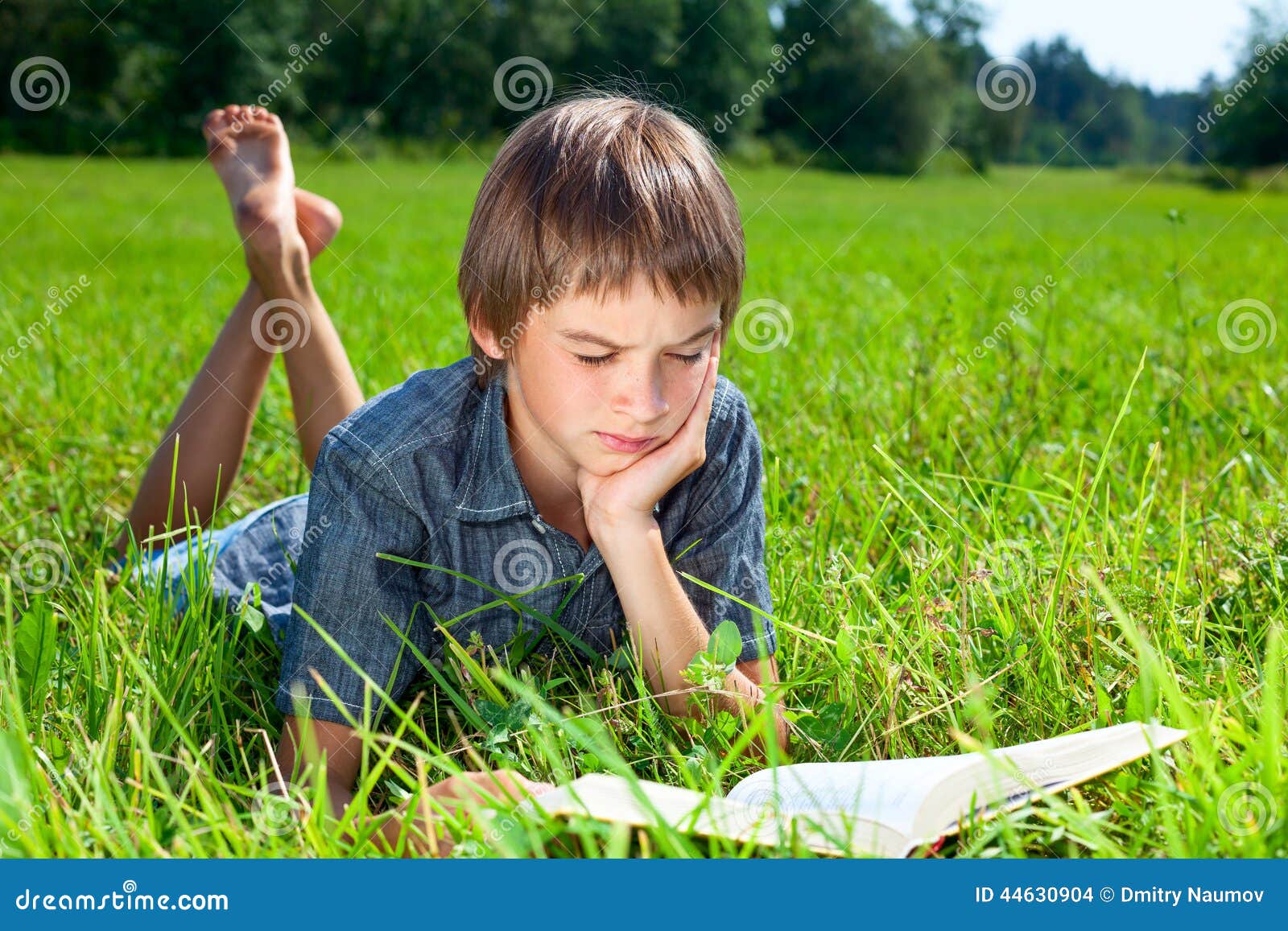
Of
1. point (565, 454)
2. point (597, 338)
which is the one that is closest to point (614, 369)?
point (597, 338)

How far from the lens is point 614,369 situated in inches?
66.8

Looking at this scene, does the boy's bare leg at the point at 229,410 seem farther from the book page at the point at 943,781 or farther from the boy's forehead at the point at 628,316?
the book page at the point at 943,781

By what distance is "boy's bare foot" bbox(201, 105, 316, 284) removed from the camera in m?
2.75

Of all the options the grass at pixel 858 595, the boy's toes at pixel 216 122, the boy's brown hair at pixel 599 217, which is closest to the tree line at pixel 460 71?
the grass at pixel 858 595

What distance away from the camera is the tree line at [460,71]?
25719 millimetres

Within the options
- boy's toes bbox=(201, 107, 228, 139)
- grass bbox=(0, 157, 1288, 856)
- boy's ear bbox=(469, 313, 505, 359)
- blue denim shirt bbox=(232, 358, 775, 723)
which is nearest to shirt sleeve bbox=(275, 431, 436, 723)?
blue denim shirt bbox=(232, 358, 775, 723)

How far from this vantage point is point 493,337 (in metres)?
1.98

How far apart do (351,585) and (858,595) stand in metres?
0.93

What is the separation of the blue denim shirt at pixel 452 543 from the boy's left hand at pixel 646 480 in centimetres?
16

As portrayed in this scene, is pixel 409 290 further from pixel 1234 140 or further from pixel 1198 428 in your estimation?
pixel 1234 140

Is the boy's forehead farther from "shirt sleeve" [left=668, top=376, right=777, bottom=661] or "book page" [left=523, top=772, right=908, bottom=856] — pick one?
"book page" [left=523, top=772, right=908, bottom=856]
